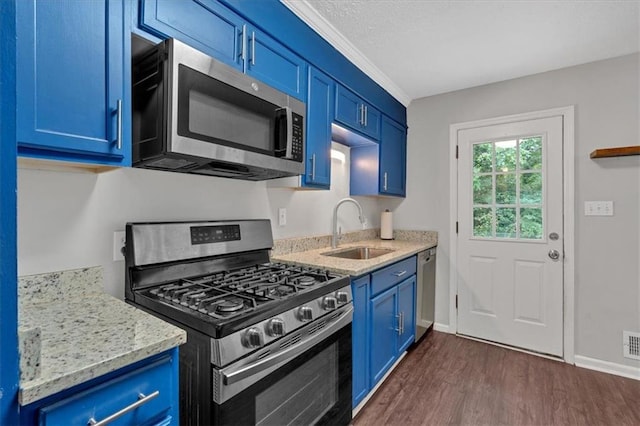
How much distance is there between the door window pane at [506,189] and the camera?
2.75 meters

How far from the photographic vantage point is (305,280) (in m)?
1.48

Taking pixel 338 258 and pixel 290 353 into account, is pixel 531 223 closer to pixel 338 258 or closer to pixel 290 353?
pixel 338 258

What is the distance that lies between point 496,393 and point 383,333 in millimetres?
838

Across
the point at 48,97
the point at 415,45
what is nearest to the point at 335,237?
the point at 415,45

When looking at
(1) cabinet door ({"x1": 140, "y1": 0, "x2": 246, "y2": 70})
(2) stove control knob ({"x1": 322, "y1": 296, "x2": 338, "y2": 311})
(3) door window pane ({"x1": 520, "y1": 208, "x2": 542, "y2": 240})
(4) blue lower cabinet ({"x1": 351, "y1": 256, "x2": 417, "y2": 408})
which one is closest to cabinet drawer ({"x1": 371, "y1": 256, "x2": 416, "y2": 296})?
(4) blue lower cabinet ({"x1": 351, "y1": 256, "x2": 417, "y2": 408})

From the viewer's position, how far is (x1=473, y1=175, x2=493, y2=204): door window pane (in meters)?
2.85

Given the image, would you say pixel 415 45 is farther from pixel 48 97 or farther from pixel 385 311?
pixel 48 97

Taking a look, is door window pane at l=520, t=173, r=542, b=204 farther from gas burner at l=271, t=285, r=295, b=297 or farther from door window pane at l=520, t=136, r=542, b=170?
gas burner at l=271, t=285, r=295, b=297

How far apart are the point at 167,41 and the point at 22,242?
0.84 metres

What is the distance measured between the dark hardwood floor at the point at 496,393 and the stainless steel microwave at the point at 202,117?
1.58 m

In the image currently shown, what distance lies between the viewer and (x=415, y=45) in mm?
2209

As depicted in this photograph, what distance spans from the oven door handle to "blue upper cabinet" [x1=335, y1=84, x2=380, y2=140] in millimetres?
1328

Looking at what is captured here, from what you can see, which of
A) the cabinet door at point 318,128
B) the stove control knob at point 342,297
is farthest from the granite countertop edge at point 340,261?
the cabinet door at point 318,128

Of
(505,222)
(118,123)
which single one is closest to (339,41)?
(118,123)
